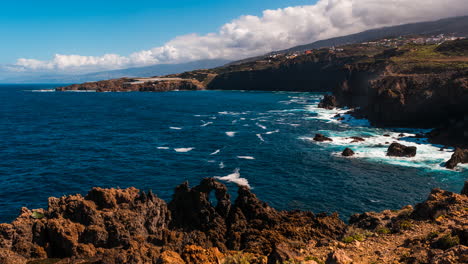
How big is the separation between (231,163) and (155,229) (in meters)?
32.6

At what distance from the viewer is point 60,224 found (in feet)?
83.1

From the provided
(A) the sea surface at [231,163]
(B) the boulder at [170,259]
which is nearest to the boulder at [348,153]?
(A) the sea surface at [231,163]

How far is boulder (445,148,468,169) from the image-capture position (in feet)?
182

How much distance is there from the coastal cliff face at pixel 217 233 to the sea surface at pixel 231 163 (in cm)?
1092

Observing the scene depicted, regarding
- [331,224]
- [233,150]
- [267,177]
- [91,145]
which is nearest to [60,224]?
[331,224]

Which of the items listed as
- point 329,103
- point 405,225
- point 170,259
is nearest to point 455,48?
point 329,103

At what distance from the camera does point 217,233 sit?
1197 inches

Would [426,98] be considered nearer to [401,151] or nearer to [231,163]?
[401,151]

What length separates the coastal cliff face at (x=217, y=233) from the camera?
2029 cm

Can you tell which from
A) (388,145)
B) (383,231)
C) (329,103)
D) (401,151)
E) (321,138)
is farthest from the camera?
(329,103)

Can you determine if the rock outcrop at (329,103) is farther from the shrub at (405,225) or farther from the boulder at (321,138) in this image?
the shrub at (405,225)

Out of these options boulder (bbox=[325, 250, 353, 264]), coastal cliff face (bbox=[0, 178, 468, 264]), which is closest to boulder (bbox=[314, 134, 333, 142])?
coastal cliff face (bbox=[0, 178, 468, 264])

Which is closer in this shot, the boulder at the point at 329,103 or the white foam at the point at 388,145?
the white foam at the point at 388,145

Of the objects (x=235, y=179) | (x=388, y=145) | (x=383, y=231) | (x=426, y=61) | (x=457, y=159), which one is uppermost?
(x=426, y=61)
